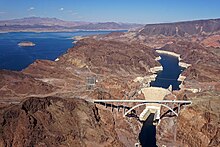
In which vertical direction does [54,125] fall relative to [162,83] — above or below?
above

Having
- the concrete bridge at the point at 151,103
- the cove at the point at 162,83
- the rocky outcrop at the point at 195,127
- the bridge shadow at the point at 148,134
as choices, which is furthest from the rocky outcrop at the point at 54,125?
the rocky outcrop at the point at 195,127

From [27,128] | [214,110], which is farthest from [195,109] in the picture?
[27,128]

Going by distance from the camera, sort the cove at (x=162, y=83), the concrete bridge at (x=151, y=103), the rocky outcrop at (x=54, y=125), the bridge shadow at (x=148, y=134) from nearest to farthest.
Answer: the rocky outcrop at (x=54, y=125) < the bridge shadow at (x=148, y=134) < the cove at (x=162, y=83) < the concrete bridge at (x=151, y=103)

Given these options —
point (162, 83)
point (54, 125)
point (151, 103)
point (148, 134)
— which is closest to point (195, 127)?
point (148, 134)

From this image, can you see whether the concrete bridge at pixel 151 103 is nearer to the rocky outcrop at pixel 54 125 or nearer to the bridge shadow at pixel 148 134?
the bridge shadow at pixel 148 134

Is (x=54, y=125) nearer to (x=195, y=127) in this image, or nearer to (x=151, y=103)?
(x=195, y=127)

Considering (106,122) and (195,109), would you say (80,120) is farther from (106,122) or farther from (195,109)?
(195,109)
